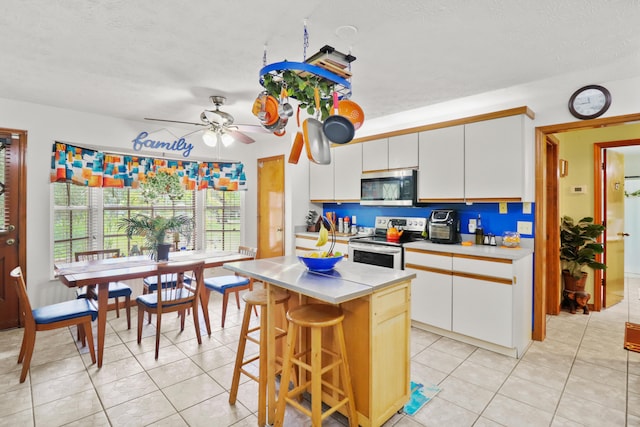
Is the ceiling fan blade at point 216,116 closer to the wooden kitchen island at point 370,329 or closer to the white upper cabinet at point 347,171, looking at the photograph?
the white upper cabinet at point 347,171

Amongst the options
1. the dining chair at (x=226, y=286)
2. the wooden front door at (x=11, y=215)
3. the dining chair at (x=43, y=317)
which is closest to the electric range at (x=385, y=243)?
the dining chair at (x=226, y=286)

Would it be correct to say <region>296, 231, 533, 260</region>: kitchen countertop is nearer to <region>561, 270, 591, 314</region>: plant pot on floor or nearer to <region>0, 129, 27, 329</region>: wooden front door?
<region>561, 270, 591, 314</region>: plant pot on floor

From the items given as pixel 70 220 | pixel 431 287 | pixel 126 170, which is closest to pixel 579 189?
pixel 431 287

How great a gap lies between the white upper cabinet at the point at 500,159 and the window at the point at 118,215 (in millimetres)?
3476

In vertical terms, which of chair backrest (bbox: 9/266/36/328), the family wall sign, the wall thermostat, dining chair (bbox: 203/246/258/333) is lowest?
dining chair (bbox: 203/246/258/333)

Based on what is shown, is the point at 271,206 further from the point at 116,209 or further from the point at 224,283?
the point at 116,209

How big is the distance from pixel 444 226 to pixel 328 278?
199cm

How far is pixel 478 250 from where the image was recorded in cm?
315

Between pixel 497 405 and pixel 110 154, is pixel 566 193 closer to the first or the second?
pixel 497 405

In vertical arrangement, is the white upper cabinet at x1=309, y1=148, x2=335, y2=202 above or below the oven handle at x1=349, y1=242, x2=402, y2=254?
above

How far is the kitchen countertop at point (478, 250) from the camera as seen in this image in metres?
2.93

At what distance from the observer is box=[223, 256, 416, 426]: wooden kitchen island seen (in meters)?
1.87

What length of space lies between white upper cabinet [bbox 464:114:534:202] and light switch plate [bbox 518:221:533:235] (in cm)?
26

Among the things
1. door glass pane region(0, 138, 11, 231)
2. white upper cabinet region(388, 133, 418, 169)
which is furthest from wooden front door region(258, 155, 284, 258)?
door glass pane region(0, 138, 11, 231)
